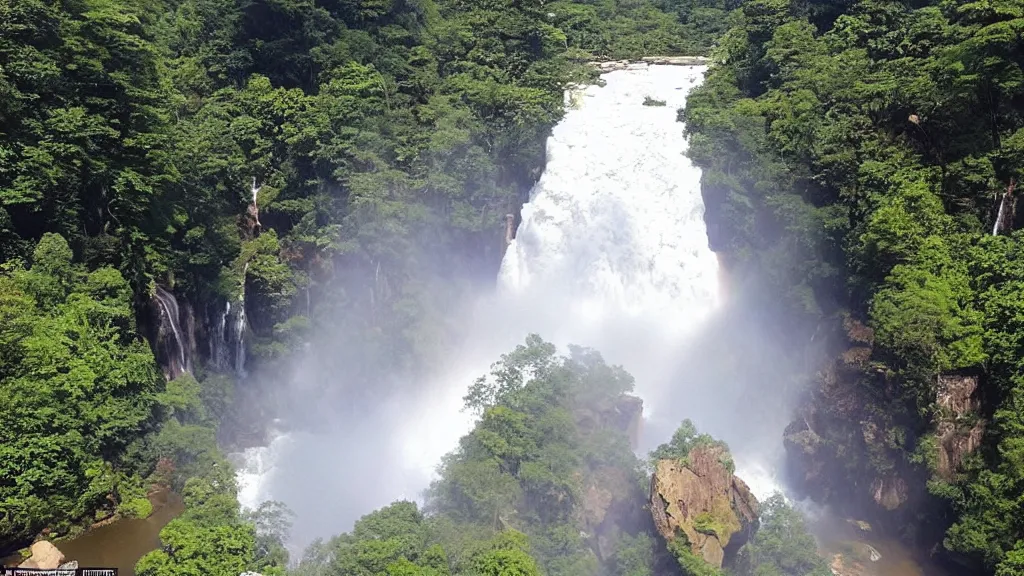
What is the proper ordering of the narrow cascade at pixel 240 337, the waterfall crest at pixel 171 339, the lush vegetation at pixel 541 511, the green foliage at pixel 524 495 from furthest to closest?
the narrow cascade at pixel 240 337 → the waterfall crest at pixel 171 339 → the lush vegetation at pixel 541 511 → the green foliage at pixel 524 495

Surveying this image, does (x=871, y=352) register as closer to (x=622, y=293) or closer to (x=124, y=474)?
(x=622, y=293)

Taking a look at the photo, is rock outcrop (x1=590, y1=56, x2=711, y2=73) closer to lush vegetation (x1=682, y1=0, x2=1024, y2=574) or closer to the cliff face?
lush vegetation (x1=682, y1=0, x2=1024, y2=574)

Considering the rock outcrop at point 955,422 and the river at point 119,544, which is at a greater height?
the rock outcrop at point 955,422

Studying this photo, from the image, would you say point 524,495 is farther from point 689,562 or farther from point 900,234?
point 900,234

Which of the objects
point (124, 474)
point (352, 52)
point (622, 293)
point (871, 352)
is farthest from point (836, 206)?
point (124, 474)

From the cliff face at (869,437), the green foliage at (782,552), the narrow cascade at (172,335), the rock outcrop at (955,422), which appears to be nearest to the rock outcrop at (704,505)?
the green foliage at (782,552)

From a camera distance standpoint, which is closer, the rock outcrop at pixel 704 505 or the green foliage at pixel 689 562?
the green foliage at pixel 689 562

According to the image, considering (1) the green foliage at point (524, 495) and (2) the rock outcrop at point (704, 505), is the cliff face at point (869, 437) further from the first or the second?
(1) the green foliage at point (524, 495)
